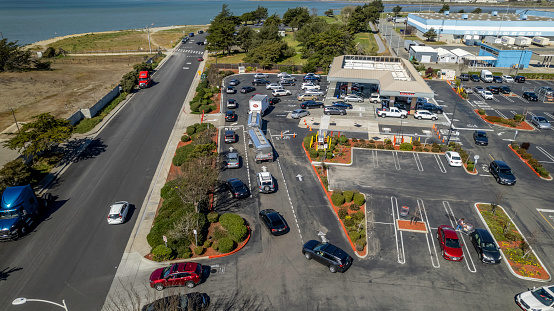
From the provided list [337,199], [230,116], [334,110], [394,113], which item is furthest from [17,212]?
[394,113]

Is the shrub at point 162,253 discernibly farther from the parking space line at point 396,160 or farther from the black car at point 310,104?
the black car at point 310,104

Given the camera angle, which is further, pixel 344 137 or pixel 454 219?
pixel 344 137

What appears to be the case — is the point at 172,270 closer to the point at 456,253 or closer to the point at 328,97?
the point at 456,253

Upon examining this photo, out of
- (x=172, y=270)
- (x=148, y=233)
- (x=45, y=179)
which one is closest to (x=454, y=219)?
(x=172, y=270)

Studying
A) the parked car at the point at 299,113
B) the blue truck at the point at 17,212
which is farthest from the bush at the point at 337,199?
the blue truck at the point at 17,212

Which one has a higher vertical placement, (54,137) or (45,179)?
(54,137)

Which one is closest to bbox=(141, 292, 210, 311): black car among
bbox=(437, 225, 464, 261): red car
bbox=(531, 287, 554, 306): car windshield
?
bbox=(437, 225, 464, 261): red car
